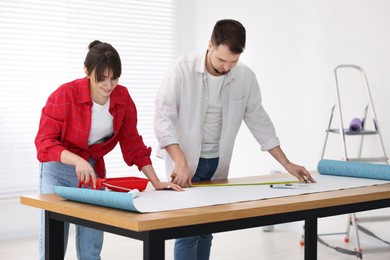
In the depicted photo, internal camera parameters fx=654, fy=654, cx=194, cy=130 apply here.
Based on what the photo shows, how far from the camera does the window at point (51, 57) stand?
5.13 meters

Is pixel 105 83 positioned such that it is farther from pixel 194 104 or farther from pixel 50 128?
pixel 194 104

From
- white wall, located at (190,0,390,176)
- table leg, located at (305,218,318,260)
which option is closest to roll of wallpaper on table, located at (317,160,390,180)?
table leg, located at (305,218,318,260)

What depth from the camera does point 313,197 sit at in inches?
97.6

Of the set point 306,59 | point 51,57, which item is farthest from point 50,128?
point 306,59

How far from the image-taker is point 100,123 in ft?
8.71

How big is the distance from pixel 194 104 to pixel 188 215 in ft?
3.57

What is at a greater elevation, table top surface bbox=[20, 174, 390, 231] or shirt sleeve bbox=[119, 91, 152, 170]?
shirt sleeve bbox=[119, 91, 152, 170]

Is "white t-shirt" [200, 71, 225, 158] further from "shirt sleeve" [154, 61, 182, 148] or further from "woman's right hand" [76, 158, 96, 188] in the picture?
"woman's right hand" [76, 158, 96, 188]

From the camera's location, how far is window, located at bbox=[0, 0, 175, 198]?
5.13 metres

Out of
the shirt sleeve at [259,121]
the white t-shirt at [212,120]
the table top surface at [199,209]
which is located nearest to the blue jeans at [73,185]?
the table top surface at [199,209]

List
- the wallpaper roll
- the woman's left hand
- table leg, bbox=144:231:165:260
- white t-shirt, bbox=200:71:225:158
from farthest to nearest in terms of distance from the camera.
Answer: white t-shirt, bbox=200:71:225:158, the woman's left hand, the wallpaper roll, table leg, bbox=144:231:165:260

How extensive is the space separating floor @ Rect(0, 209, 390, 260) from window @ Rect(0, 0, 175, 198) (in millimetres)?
688

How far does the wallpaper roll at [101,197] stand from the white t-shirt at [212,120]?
0.94m

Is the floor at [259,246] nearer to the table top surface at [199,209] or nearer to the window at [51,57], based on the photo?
the window at [51,57]
